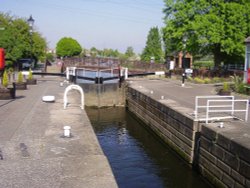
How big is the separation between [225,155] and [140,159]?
414 centimetres

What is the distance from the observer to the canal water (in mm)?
10906

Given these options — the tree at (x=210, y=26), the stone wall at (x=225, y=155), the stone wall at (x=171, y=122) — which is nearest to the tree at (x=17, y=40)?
the tree at (x=210, y=26)

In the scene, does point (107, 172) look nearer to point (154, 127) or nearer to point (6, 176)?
point (6, 176)

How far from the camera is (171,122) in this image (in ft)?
49.9

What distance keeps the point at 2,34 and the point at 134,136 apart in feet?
88.6

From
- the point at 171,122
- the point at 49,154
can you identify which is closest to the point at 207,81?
the point at 171,122

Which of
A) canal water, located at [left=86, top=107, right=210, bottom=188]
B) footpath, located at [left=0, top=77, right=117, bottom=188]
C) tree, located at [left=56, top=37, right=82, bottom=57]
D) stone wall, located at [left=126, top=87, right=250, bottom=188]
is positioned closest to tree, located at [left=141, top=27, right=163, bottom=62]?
tree, located at [left=56, top=37, right=82, bottom=57]

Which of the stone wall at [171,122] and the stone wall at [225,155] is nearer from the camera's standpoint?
the stone wall at [225,155]

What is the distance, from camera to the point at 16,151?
8.93 meters

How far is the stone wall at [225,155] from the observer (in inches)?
342

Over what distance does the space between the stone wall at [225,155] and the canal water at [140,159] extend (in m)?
0.64

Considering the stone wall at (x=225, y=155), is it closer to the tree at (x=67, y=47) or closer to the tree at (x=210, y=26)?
the tree at (x=210, y=26)

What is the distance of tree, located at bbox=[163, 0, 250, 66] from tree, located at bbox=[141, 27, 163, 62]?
1358 inches

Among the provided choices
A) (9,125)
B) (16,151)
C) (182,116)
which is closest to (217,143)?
(182,116)
